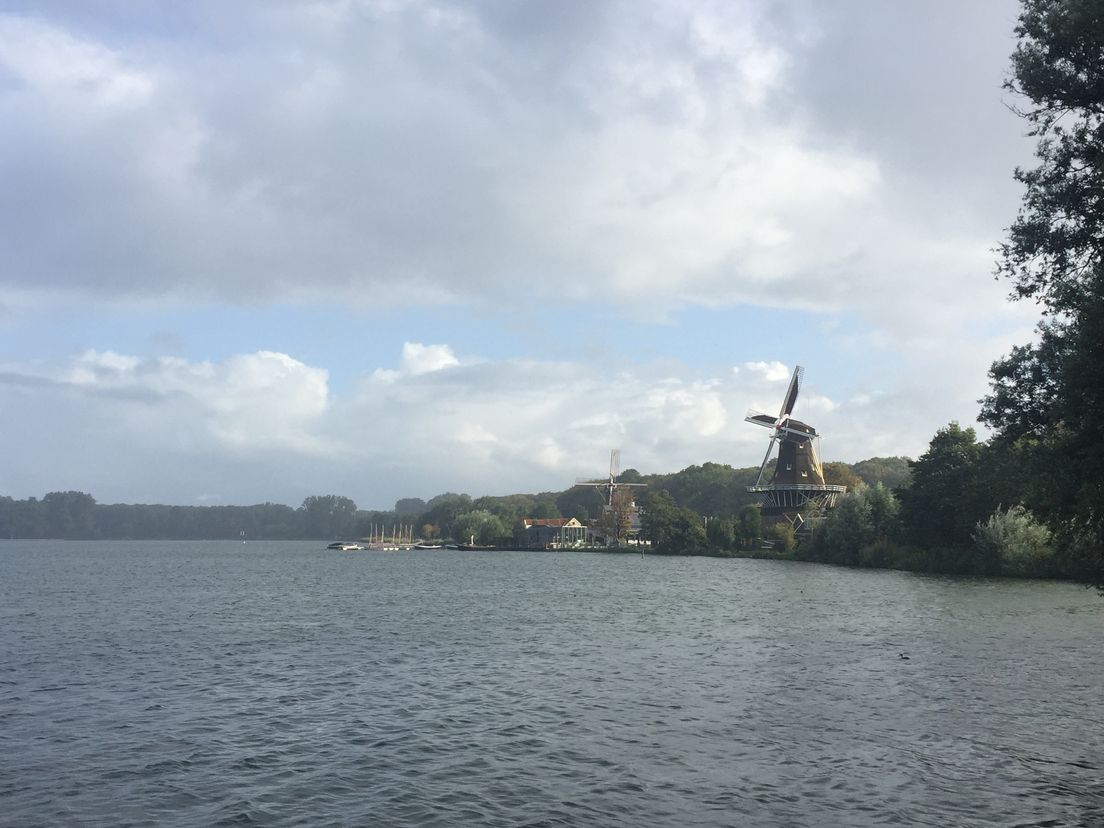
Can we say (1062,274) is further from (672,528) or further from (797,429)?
(672,528)

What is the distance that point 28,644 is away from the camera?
39.3 meters

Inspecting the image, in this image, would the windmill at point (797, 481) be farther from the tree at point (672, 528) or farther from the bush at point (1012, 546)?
the bush at point (1012, 546)

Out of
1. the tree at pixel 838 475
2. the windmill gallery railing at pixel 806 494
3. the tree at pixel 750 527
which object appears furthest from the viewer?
the tree at pixel 838 475

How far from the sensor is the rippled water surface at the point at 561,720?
16.6 metres

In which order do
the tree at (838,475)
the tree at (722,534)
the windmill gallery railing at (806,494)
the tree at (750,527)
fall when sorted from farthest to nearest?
1. the tree at (838,475)
2. the tree at (722,534)
3. the tree at (750,527)
4. the windmill gallery railing at (806,494)

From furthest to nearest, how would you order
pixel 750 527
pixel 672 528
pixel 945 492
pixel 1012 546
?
pixel 672 528
pixel 750 527
pixel 945 492
pixel 1012 546

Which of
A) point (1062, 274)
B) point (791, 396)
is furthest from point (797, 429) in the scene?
point (1062, 274)

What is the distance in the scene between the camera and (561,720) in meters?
23.4

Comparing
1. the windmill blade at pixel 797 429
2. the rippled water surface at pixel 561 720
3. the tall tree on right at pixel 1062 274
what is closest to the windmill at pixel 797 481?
the windmill blade at pixel 797 429

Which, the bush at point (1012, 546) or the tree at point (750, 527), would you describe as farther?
the tree at point (750, 527)

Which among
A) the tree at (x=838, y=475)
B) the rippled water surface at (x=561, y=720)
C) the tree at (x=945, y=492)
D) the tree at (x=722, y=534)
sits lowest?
the rippled water surface at (x=561, y=720)

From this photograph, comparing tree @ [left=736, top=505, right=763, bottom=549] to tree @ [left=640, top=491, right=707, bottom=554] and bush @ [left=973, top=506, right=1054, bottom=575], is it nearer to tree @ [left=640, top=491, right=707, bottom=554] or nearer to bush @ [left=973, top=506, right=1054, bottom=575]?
tree @ [left=640, top=491, right=707, bottom=554]

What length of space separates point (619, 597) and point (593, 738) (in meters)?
44.0

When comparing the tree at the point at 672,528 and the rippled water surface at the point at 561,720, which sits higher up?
the tree at the point at 672,528
